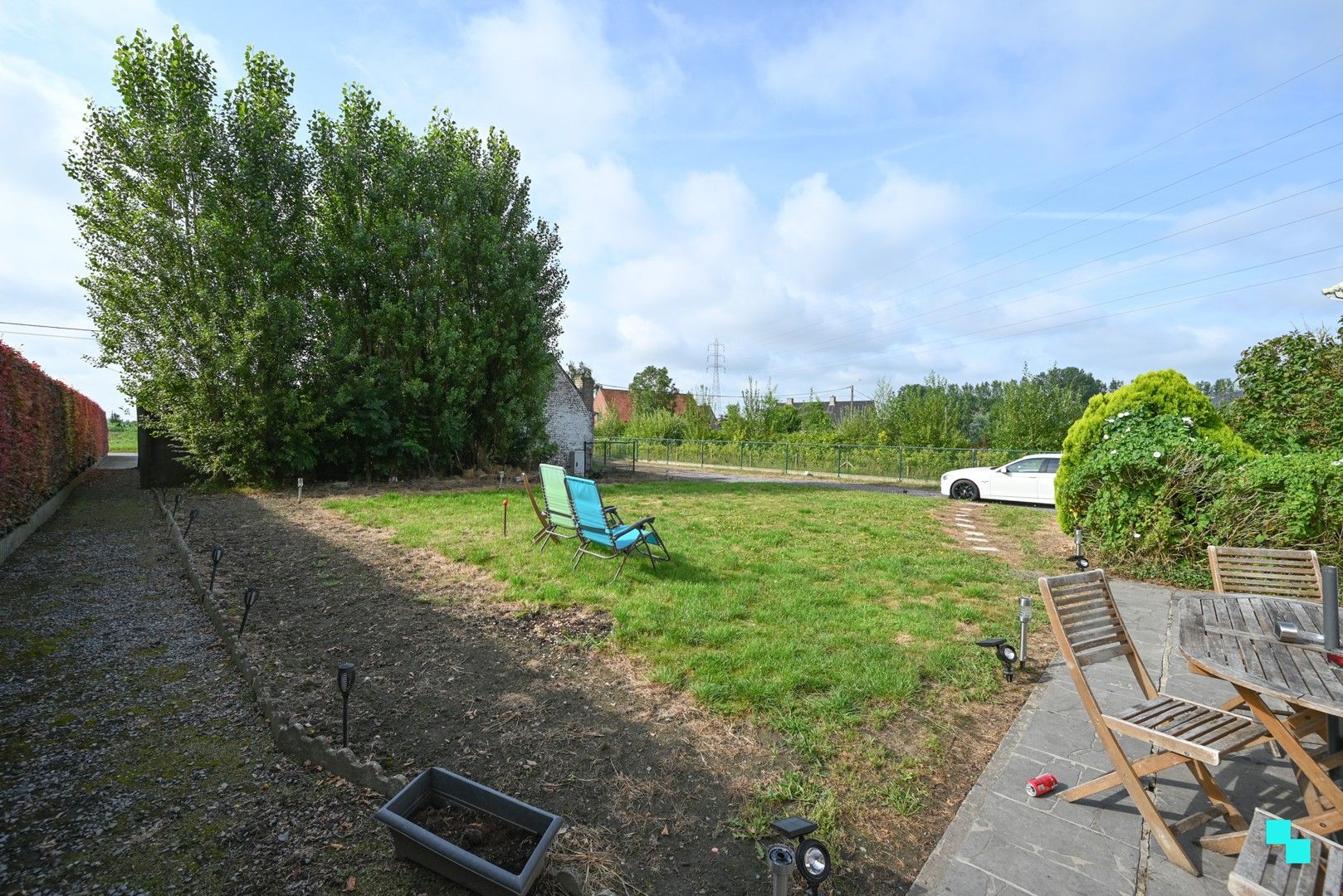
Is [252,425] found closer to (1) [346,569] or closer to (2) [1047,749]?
(1) [346,569]

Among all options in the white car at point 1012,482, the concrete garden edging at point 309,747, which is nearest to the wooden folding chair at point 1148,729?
the concrete garden edging at point 309,747

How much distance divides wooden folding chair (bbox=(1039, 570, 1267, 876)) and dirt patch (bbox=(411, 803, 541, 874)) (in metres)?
2.26

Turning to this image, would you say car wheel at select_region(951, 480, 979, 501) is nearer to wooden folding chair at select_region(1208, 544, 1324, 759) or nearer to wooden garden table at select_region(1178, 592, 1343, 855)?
wooden folding chair at select_region(1208, 544, 1324, 759)

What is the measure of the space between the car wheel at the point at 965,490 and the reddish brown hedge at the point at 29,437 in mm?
17090

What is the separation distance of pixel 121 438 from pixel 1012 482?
2506 inches

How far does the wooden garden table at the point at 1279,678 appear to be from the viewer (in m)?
2.02

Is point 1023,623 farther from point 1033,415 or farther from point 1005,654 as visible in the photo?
point 1033,415

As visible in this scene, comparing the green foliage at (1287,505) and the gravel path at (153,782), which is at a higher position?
the green foliage at (1287,505)

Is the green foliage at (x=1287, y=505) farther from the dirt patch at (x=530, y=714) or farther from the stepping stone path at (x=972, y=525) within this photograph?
the dirt patch at (x=530, y=714)

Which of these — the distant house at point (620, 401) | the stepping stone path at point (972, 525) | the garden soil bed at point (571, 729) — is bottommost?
the garden soil bed at point (571, 729)

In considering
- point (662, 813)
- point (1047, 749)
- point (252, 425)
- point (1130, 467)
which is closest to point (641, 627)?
point (662, 813)

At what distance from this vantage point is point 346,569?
254 inches

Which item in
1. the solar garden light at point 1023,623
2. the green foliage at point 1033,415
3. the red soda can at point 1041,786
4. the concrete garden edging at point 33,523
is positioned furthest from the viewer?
the green foliage at point 1033,415

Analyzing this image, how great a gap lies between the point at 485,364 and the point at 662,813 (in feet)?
49.8
